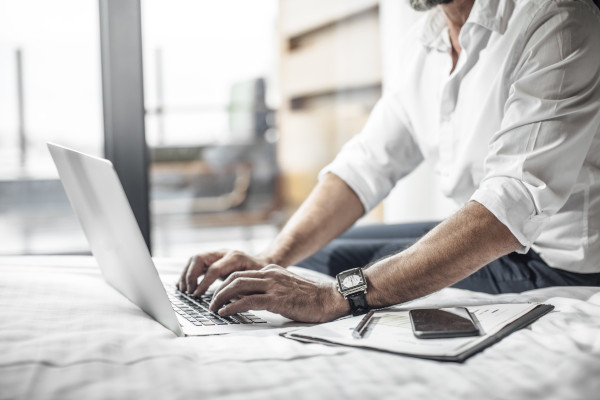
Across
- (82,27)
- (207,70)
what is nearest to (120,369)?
(82,27)

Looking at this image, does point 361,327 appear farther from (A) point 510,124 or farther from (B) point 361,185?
(B) point 361,185

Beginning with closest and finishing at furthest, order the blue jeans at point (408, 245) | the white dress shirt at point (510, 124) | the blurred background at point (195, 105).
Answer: the white dress shirt at point (510, 124), the blue jeans at point (408, 245), the blurred background at point (195, 105)

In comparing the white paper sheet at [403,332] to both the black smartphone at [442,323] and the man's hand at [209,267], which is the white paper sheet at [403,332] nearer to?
the black smartphone at [442,323]

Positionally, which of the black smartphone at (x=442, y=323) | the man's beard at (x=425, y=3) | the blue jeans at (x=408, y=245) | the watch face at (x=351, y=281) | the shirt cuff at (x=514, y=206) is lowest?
the blue jeans at (x=408, y=245)

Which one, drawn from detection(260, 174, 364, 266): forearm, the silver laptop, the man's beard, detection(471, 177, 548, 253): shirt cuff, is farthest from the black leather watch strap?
the man's beard

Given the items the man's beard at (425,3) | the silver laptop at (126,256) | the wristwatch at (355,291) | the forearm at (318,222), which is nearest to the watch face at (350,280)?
the wristwatch at (355,291)

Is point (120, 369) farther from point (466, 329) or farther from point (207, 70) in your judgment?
point (207, 70)

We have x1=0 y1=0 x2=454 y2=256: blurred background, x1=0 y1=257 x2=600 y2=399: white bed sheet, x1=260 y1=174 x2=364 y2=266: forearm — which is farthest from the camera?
x1=0 y1=0 x2=454 y2=256: blurred background

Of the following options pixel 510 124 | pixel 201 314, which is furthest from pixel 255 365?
pixel 510 124

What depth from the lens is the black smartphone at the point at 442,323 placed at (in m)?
0.77

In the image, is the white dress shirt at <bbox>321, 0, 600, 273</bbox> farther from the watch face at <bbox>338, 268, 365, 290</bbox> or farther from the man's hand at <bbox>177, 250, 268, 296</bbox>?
the man's hand at <bbox>177, 250, 268, 296</bbox>

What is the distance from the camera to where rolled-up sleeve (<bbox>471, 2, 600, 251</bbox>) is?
1.04 meters

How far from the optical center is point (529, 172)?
1.05 metres

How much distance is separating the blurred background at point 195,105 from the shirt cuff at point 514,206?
158 centimetres
